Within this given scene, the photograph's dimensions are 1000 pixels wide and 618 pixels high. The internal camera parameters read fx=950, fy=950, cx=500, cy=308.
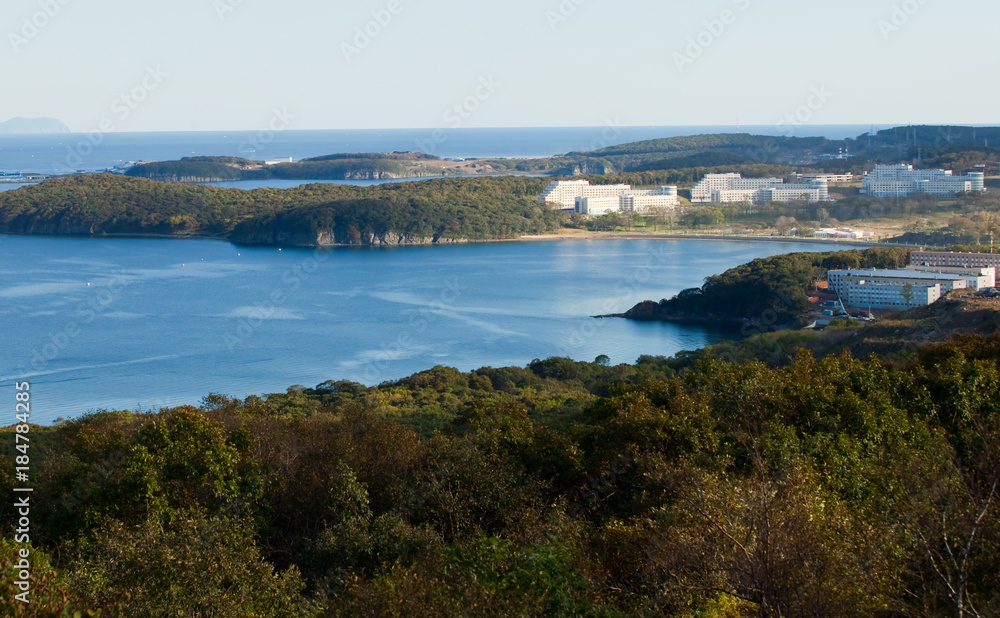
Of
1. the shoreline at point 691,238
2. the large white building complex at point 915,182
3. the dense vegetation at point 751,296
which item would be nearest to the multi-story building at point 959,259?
the dense vegetation at point 751,296

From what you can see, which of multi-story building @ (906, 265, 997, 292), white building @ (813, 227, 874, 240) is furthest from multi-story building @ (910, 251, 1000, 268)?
white building @ (813, 227, 874, 240)

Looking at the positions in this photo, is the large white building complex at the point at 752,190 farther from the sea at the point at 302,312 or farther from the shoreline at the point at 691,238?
the sea at the point at 302,312

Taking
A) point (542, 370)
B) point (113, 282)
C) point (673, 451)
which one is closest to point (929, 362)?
point (673, 451)

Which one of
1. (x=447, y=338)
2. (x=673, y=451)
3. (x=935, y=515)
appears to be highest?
(x=935, y=515)

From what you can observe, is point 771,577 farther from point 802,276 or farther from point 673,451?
point 802,276

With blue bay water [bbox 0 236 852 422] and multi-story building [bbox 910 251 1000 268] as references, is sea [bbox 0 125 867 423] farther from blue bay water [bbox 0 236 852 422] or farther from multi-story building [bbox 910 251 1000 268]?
multi-story building [bbox 910 251 1000 268]

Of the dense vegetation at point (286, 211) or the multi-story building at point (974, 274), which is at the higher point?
the dense vegetation at point (286, 211)

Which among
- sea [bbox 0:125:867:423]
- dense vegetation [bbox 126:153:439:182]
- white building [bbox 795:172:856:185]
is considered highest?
dense vegetation [bbox 126:153:439:182]
